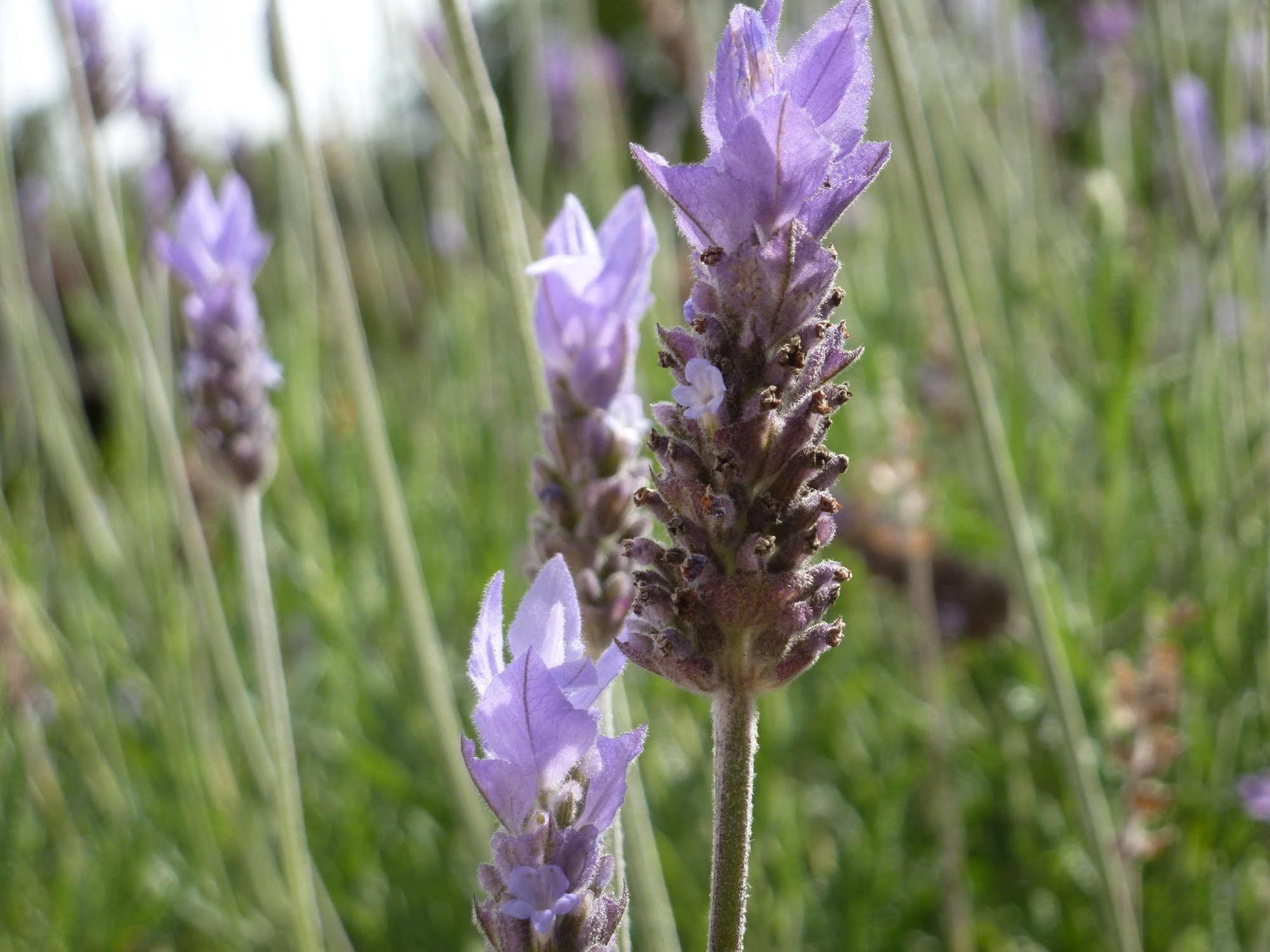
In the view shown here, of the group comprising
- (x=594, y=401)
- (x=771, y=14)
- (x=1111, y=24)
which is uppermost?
(x=1111, y=24)

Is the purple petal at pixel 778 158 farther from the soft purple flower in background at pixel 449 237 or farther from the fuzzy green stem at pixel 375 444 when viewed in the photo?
the soft purple flower in background at pixel 449 237

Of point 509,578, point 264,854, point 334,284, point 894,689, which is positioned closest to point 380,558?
point 509,578

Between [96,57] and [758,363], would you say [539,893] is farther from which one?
[96,57]

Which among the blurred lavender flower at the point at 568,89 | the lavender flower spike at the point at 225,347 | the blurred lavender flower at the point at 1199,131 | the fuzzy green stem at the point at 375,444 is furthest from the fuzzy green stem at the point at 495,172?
the blurred lavender flower at the point at 568,89

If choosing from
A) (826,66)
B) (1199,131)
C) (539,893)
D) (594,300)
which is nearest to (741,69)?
(826,66)

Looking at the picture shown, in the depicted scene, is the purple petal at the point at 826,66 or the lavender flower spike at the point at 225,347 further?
the lavender flower spike at the point at 225,347

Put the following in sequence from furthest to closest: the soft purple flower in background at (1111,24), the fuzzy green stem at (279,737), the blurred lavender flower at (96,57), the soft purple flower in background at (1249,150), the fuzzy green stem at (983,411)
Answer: the soft purple flower in background at (1111,24), the soft purple flower in background at (1249,150), the blurred lavender flower at (96,57), the fuzzy green stem at (279,737), the fuzzy green stem at (983,411)

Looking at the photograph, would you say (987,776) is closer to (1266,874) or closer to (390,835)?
(1266,874)

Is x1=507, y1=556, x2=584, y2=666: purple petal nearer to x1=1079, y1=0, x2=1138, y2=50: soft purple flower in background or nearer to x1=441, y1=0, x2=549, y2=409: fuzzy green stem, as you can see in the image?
x1=441, y1=0, x2=549, y2=409: fuzzy green stem
